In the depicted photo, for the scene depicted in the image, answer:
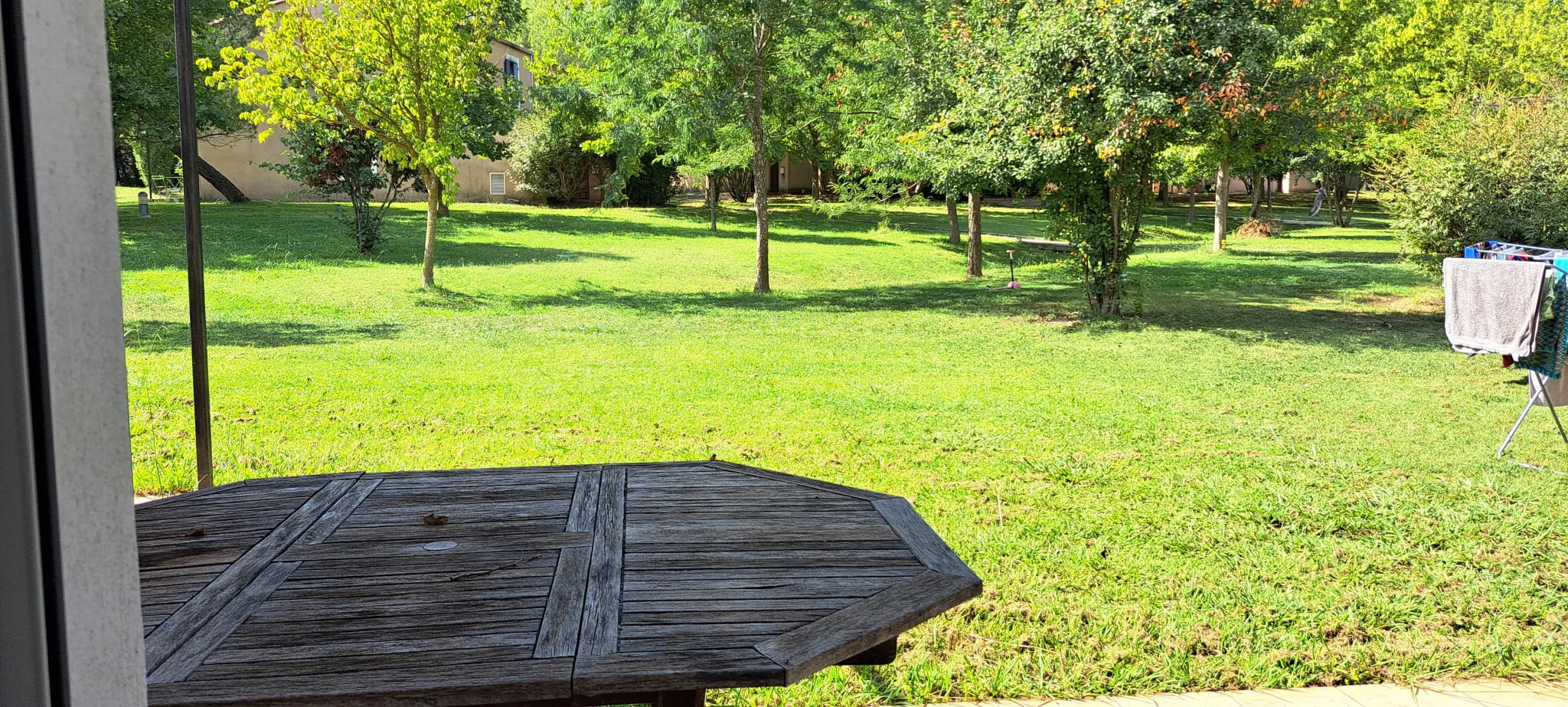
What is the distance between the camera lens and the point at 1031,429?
6.96m

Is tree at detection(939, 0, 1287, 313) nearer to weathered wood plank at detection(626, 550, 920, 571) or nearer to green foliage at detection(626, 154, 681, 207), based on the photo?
weathered wood plank at detection(626, 550, 920, 571)

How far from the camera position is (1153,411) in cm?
760

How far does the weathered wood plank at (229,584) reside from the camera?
1796mm

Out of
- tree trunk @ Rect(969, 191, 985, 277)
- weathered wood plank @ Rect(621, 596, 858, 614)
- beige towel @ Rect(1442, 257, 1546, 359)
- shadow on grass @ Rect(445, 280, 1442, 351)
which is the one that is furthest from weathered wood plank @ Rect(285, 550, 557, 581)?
tree trunk @ Rect(969, 191, 985, 277)

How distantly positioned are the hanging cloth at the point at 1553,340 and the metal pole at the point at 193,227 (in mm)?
6599

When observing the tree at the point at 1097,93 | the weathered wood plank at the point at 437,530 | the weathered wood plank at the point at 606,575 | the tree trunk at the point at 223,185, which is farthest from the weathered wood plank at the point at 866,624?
the tree trunk at the point at 223,185

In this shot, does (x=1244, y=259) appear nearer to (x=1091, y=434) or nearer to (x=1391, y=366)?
(x=1391, y=366)

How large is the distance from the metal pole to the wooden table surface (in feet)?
3.27

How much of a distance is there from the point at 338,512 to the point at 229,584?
52cm

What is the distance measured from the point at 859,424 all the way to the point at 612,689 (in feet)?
17.8

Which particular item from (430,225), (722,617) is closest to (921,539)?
(722,617)

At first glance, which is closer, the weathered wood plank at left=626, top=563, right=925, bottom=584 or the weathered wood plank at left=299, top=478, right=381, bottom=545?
the weathered wood plank at left=626, top=563, right=925, bottom=584

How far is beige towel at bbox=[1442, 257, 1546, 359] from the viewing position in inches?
240

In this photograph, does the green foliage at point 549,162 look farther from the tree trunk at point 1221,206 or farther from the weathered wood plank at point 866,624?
the weathered wood plank at point 866,624
